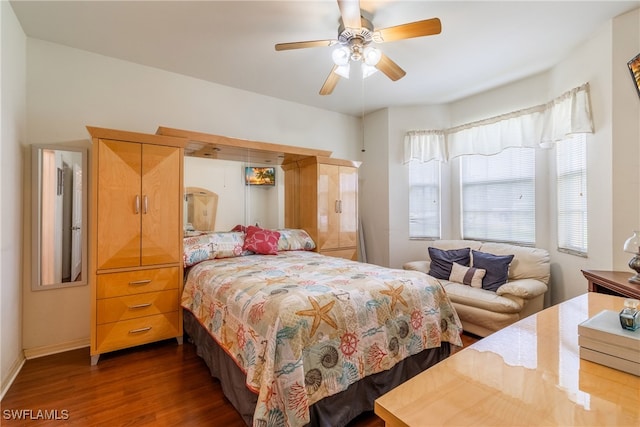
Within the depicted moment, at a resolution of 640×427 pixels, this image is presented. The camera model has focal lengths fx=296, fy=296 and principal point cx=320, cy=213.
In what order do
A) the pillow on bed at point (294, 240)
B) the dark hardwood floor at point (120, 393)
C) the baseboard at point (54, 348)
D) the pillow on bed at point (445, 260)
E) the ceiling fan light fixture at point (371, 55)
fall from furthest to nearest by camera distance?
1. the pillow on bed at point (445, 260)
2. the pillow on bed at point (294, 240)
3. the baseboard at point (54, 348)
4. the ceiling fan light fixture at point (371, 55)
5. the dark hardwood floor at point (120, 393)

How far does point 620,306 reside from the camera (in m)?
1.27

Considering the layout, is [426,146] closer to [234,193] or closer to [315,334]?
[234,193]

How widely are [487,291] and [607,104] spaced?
195 centimetres

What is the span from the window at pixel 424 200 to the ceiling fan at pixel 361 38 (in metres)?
2.10

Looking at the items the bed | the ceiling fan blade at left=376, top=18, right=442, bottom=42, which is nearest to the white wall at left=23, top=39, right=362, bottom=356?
the bed

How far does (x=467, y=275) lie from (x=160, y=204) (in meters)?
3.28

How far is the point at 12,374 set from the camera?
2.22 metres

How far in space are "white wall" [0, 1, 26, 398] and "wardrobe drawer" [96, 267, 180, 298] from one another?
0.56 meters

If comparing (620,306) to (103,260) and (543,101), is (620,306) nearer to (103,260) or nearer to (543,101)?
(543,101)

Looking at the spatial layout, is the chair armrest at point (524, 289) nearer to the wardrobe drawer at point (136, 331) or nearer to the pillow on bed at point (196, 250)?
the pillow on bed at point (196, 250)

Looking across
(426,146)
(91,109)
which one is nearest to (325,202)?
(426,146)

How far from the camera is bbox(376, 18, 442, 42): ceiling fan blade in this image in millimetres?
1881

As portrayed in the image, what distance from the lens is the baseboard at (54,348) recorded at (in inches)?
100

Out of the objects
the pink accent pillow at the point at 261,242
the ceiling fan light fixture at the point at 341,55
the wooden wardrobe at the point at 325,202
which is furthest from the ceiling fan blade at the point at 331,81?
the pink accent pillow at the point at 261,242
